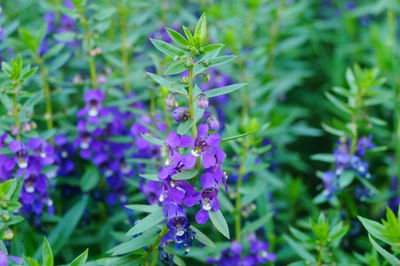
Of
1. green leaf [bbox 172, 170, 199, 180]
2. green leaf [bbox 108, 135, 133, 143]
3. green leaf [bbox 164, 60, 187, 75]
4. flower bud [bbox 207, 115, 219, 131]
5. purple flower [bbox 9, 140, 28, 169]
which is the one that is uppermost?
green leaf [bbox 164, 60, 187, 75]

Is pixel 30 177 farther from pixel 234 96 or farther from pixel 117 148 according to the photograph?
pixel 234 96

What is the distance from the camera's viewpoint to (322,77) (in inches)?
281

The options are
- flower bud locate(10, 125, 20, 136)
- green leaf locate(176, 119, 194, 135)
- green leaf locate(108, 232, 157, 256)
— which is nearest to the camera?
green leaf locate(176, 119, 194, 135)

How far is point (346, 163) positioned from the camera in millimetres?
4270

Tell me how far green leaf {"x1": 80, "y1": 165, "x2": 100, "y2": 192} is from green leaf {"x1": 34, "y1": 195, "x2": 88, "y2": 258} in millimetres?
248

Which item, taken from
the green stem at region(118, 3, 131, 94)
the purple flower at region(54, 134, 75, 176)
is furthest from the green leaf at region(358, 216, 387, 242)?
the green stem at region(118, 3, 131, 94)

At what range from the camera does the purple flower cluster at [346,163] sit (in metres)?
4.19

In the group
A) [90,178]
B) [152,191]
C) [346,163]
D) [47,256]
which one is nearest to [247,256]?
[152,191]

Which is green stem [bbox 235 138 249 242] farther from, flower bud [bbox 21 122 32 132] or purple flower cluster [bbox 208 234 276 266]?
flower bud [bbox 21 122 32 132]

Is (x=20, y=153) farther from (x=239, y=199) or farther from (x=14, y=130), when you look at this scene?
(x=239, y=199)

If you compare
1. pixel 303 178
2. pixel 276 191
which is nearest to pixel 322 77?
pixel 303 178

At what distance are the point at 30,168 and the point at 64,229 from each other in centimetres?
63

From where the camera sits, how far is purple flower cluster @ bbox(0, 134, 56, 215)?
3.72 meters

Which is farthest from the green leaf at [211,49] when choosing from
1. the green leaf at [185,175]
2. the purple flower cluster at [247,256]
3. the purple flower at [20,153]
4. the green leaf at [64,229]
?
the green leaf at [64,229]
